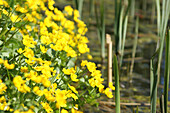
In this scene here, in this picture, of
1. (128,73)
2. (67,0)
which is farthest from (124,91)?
(67,0)

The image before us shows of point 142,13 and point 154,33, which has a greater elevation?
point 142,13

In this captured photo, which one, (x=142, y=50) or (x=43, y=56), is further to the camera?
(x=142, y=50)

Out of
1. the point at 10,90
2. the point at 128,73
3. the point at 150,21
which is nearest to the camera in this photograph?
the point at 10,90

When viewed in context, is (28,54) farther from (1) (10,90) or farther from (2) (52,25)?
(2) (52,25)

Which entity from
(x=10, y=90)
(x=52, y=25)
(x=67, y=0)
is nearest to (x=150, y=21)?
(x=67, y=0)

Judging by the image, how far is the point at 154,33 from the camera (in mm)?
3920

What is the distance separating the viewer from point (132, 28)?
4168 mm

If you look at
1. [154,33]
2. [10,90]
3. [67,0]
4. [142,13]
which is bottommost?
[10,90]

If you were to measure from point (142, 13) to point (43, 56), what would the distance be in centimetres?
402

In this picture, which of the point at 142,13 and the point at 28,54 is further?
the point at 142,13

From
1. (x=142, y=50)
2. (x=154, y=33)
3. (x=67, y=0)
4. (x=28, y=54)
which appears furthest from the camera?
(x=67, y=0)

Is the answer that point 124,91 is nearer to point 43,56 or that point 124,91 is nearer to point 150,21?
point 43,56

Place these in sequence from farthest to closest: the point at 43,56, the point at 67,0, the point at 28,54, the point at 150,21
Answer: the point at 67,0 → the point at 150,21 → the point at 43,56 → the point at 28,54

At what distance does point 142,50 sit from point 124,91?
126cm
